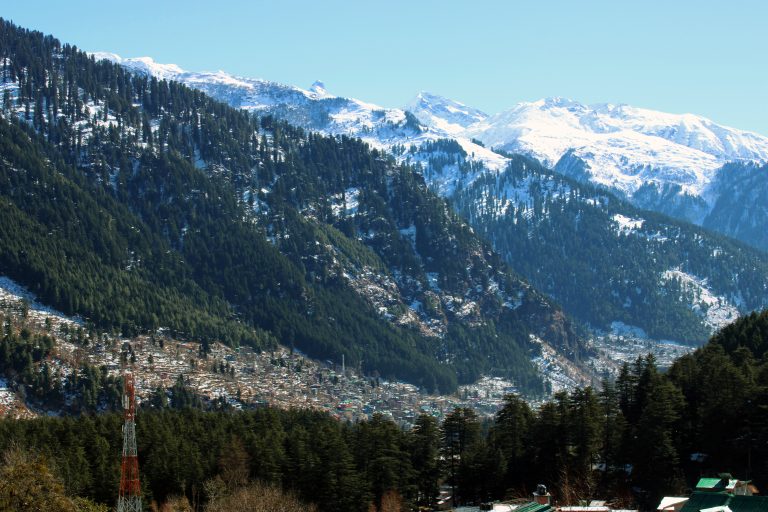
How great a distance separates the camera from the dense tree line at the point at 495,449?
13812 centimetres

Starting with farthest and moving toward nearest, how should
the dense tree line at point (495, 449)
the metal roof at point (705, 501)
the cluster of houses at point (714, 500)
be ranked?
the dense tree line at point (495, 449)
the metal roof at point (705, 501)
the cluster of houses at point (714, 500)

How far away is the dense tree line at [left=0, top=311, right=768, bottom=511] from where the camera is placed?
453ft

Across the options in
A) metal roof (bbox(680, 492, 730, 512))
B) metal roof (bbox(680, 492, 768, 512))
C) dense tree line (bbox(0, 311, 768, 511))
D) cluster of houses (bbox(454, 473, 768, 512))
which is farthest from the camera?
dense tree line (bbox(0, 311, 768, 511))

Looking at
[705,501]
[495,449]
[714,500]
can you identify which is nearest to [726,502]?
[714,500]

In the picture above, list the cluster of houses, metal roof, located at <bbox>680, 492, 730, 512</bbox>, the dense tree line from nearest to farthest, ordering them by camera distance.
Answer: the cluster of houses, metal roof, located at <bbox>680, 492, 730, 512</bbox>, the dense tree line

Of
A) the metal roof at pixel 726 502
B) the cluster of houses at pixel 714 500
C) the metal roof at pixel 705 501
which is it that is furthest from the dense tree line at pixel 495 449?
the metal roof at pixel 726 502

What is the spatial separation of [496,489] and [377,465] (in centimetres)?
1802

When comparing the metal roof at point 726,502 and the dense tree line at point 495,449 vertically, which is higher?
the metal roof at point 726,502

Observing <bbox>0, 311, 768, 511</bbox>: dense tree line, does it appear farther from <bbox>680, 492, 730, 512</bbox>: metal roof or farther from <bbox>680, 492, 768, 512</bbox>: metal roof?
<bbox>680, 492, 768, 512</bbox>: metal roof

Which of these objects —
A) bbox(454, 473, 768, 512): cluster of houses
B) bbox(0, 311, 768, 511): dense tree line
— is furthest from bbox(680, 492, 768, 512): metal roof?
bbox(0, 311, 768, 511): dense tree line

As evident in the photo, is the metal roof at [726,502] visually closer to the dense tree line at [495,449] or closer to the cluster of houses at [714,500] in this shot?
the cluster of houses at [714,500]

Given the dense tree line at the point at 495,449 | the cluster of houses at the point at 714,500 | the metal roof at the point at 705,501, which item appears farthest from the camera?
the dense tree line at the point at 495,449

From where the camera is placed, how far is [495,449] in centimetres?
15700

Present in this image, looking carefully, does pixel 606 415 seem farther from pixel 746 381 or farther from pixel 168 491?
pixel 168 491
